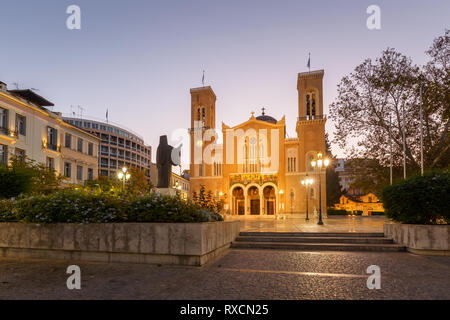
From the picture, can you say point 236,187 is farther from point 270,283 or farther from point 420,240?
point 270,283

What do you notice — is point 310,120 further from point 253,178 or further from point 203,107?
point 203,107

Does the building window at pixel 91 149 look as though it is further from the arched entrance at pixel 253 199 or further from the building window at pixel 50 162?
the arched entrance at pixel 253 199

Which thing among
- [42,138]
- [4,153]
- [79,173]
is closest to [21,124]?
[42,138]

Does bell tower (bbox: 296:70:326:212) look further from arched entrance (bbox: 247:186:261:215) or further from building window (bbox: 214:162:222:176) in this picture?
building window (bbox: 214:162:222:176)

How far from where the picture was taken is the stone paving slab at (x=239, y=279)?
4.20 meters

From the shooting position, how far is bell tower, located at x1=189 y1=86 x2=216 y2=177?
4453cm

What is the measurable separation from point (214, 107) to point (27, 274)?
46197mm

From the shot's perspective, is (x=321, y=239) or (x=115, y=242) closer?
(x=115, y=242)

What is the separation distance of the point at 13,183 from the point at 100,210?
25.2 ft

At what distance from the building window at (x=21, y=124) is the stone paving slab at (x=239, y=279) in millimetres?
23483

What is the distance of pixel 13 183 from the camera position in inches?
467

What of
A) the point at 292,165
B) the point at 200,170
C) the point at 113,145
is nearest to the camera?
the point at 292,165

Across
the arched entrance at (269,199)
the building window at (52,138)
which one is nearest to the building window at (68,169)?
the building window at (52,138)
